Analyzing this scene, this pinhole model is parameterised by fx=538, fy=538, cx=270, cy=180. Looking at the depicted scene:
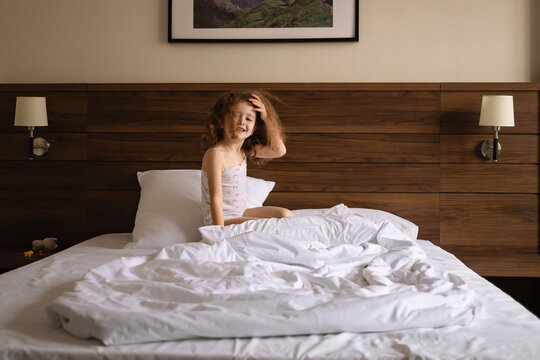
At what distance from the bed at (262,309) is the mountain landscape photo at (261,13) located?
1480 millimetres

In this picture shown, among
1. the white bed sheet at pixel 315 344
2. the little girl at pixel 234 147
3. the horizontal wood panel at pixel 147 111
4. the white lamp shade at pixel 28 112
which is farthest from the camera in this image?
the horizontal wood panel at pixel 147 111

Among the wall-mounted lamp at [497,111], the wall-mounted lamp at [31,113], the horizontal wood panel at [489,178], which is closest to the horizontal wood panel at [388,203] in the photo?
the horizontal wood panel at [489,178]

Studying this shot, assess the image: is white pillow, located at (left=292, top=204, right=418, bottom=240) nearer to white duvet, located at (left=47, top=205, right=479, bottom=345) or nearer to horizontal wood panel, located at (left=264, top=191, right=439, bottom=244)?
horizontal wood panel, located at (left=264, top=191, right=439, bottom=244)

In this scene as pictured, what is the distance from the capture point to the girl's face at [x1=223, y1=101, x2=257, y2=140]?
7.97 feet

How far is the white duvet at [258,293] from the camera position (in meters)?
1.20

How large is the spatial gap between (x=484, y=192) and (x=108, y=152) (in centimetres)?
203

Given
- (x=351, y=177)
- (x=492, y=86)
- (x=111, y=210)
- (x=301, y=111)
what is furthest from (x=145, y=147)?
(x=492, y=86)

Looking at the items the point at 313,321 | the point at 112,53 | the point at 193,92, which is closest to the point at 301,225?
the point at 313,321

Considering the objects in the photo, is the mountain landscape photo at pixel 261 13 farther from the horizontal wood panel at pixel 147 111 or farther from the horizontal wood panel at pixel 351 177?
the horizontal wood panel at pixel 351 177

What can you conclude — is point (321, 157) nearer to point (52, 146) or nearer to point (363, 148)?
point (363, 148)

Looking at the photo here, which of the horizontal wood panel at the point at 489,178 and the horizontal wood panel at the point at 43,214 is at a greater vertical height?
the horizontal wood panel at the point at 489,178

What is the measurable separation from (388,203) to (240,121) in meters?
0.97

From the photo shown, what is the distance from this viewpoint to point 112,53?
10.0 ft

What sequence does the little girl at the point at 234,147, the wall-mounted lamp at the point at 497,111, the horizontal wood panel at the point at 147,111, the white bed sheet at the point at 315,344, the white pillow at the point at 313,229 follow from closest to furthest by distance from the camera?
the white bed sheet at the point at 315,344 → the white pillow at the point at 313,229 → the little girl at the point at 234,147 → the wall-mounted lamp at the point at 497,111 → the horizontal wood panel at the point at 147,111
